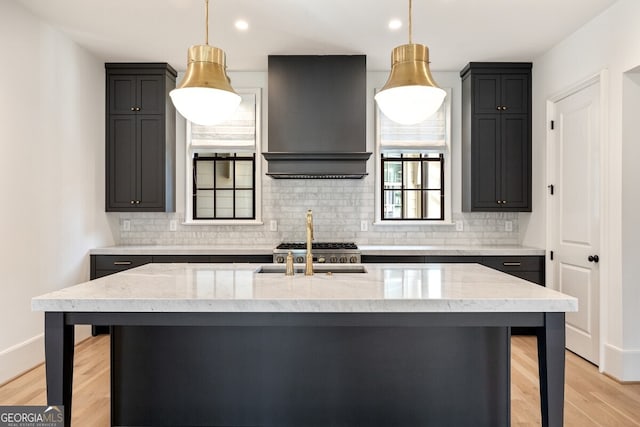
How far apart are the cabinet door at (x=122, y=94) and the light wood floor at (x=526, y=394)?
259 cm

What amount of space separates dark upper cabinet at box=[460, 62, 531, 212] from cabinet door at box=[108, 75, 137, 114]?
3.74 metres

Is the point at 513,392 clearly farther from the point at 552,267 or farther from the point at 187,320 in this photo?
the point at 187,320

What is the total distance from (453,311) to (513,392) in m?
1.73

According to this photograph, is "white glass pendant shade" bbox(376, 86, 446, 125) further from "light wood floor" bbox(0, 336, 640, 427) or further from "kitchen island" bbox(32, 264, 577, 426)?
"light wood floor" bbox(0, 336, 640, 427)

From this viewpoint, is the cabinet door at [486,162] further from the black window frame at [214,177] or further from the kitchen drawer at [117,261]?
the kitchen drawer at [117,261]

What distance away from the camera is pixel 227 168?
5.13m

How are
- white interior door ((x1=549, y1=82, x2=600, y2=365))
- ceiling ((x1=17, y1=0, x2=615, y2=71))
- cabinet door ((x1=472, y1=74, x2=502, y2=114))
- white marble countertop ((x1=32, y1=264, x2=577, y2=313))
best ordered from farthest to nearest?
cabinet door ((x1=472, y1=74, x2=502, y2=114)) < white interior door ((x1=549, y1=82, x2=600, y2=365)) < ceiling ((x1=17, y1=0, x2=615, y2=71)) < white marble countertop ((x1=32, y1=264, x2=577, y2=313))

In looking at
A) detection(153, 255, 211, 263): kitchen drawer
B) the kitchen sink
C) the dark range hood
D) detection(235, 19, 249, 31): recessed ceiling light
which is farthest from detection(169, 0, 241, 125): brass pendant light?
detection(153, 255, 211, 263): kitchen drawer

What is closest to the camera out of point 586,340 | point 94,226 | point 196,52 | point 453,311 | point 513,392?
point 453,311

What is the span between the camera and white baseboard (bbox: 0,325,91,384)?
3.26 meters

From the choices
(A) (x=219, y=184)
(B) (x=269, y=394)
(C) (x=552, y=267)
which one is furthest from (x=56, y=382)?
(C) (x=552, y=267)

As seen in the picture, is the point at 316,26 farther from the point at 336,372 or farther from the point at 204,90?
the point at 336,372

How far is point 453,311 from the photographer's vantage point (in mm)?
1786

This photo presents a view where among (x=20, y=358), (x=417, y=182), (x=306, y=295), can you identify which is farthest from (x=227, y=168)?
(x=306, y=295)
